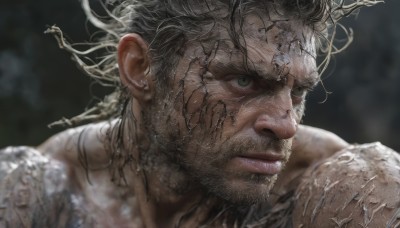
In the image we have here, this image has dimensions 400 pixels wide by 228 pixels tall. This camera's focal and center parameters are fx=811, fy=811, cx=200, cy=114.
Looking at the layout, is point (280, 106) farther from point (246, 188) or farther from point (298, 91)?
point (246, 188)

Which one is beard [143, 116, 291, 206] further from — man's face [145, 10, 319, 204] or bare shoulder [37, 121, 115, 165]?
bare shoulder [37, 121, 115, 165]

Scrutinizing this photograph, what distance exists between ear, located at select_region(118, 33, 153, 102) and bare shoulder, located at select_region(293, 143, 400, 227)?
507 millimetres

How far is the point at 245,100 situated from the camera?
1.99 metres

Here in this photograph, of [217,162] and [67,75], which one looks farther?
[67,75]

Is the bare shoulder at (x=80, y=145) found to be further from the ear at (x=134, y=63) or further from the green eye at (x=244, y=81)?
the green eye at (x=244, y=81)

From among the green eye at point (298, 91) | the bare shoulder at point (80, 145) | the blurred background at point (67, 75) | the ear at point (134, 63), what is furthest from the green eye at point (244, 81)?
the blurred background at point (67, 75)

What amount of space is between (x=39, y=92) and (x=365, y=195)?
3.35 metres

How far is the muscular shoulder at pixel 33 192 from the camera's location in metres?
2.18

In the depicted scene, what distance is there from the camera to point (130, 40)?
2.21 meters

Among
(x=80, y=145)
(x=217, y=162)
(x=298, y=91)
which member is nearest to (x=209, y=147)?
(x=217, y=162)

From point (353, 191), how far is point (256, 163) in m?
0.25

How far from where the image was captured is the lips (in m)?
1.98

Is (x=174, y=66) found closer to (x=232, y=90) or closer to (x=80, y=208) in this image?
(x=232, y=90)

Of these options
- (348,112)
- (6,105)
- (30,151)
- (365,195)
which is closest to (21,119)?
(6,105)
